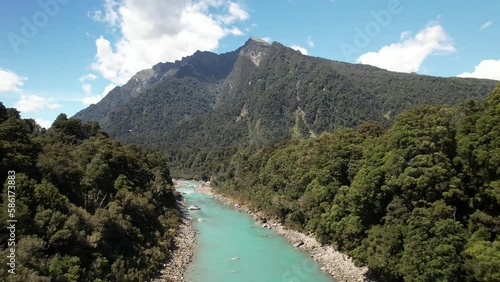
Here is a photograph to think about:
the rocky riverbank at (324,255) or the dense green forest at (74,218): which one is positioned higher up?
the dense green forest at (74,218)

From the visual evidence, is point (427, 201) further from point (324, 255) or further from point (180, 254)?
point (180, 254)

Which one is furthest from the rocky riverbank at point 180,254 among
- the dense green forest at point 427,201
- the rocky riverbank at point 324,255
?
the dense green forest at point 427,201

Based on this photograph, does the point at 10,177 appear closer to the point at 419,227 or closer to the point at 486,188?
the point at 419,227

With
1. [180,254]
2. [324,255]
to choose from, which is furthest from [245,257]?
[324,255]

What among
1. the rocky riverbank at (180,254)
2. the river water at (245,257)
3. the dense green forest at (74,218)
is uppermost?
the dense green forest at (74,218)

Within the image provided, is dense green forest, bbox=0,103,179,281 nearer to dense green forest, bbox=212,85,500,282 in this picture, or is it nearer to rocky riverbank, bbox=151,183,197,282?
rocky riverbank, bbox=151,183,197,282

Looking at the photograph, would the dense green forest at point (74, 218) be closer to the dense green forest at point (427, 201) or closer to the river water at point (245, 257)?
the river water at point (245, 257)

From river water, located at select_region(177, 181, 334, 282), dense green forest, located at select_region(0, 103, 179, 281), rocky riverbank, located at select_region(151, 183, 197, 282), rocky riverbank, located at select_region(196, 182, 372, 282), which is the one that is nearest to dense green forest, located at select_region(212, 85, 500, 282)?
rocky riverbank, located at select_region(196, 182, 372, 282)
